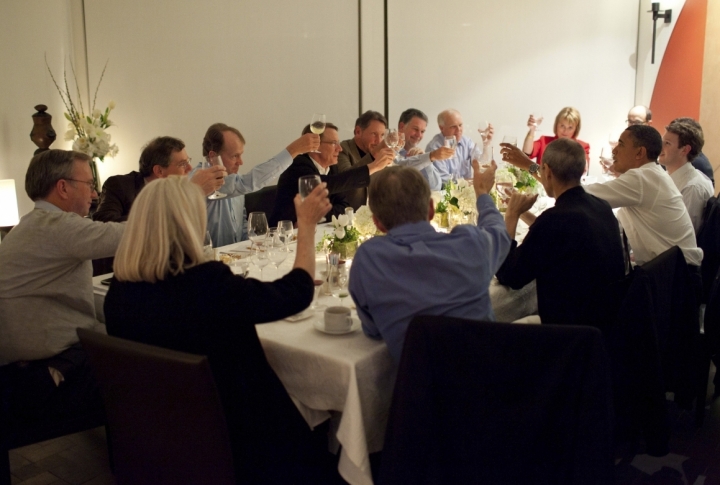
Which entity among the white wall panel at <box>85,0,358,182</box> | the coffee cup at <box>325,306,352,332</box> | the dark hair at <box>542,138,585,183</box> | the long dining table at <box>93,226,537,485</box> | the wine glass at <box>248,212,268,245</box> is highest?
the white wall panel at <box>85,0,358,182</box>

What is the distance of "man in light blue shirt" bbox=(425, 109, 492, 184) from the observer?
5.52 m

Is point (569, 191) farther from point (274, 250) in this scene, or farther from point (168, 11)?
point (168, 11)

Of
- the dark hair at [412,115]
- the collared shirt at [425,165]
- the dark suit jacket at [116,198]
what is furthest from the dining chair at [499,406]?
the dark hair at [412,115]

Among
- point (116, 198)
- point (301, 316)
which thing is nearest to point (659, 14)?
point (116, 198)

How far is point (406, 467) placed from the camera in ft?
5.51

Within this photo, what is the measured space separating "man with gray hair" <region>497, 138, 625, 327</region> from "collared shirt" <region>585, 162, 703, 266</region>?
775mm

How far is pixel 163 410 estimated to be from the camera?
1.69 m

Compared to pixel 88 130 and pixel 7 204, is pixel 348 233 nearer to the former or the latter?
A: pixel 7 204

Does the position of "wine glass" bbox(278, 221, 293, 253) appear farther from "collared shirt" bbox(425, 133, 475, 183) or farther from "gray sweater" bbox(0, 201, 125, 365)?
"collared shirt" bbox(425, 133, 475, 183)

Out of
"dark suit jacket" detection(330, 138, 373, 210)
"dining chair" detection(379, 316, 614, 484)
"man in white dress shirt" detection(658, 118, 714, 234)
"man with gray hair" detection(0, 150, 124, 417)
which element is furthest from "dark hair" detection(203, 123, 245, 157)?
"man in white dress shirt" detection(658, 118, 714, 234)

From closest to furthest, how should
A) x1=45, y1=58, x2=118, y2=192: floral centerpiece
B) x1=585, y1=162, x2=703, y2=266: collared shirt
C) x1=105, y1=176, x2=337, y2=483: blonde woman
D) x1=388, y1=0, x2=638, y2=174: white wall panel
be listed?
1. x1=105, y1=176, x2=337, y2=483: blonde woman
2. x1=585, y1=162, x2=703, y2=266: collared shirt
3. x1=45, y1=58, x2=118, y2=192: floral centerpiece
4. x1=388, y1=0, x2=638, y2=174: white wall panel

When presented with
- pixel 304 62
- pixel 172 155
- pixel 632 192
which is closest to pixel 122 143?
pixel 304 62

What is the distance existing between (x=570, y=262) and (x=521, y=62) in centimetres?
529

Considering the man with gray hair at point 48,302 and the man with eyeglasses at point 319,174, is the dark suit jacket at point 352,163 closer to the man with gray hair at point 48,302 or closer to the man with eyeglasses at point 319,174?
the man with eyeglasses at point 319,174
